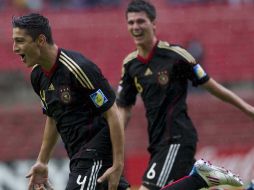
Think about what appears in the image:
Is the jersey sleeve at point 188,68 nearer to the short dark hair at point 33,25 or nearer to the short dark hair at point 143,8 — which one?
the short dark hair at point 143,8

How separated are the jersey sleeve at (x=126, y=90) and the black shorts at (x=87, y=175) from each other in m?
1.56

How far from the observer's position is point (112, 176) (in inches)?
222

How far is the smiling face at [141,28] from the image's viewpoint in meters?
7.12

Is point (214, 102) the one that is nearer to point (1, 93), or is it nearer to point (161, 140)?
point (1, 93)

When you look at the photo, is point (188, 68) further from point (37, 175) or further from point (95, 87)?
point (37, 175)

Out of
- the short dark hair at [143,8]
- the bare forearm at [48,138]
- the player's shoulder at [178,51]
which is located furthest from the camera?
the short dark hair at [143,8]

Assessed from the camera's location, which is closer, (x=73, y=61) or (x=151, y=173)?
(x=73, y=61)

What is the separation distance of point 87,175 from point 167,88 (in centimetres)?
148

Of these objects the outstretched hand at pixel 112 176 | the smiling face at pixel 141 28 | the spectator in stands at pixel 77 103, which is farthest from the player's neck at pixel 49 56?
the smiling face at pixel 141 28

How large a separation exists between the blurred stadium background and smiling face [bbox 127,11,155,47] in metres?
7.81

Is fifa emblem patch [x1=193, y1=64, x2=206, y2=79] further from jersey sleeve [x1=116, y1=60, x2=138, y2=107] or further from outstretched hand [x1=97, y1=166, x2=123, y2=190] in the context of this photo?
outstretched hand [x1=97, y1=166, x2=123, y2=190]

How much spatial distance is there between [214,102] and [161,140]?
862 centimetres

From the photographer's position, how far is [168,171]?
6883 mm

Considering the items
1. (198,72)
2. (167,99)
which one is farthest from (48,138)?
(198,72)
